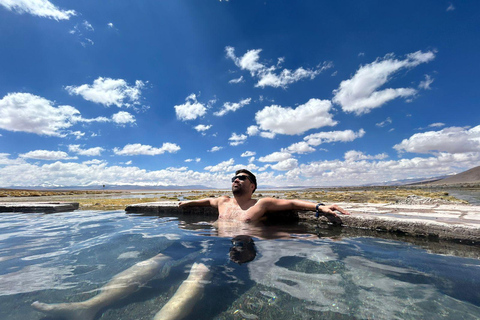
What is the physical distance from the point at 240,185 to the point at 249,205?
0.56 m

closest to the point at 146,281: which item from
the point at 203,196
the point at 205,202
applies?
the point at 205,202

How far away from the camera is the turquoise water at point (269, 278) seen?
5.98 ft

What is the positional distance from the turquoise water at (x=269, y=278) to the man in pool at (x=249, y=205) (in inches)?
31.6

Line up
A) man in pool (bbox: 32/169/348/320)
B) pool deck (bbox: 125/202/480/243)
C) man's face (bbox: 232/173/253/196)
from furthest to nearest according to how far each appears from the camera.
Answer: man's face (bbox: 232/173/253/196)
pool deck (bbox: 125/202/480/243)
man in pool (bbox: 32/169/348/320)

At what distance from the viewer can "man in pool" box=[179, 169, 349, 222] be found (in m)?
4.85

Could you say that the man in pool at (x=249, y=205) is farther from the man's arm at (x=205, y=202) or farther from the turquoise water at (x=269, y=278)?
the turquoise water at (x=269, y=278)

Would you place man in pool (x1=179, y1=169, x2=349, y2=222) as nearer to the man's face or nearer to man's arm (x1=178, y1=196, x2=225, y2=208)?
the man's face

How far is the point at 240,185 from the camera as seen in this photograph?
5414 millimetres

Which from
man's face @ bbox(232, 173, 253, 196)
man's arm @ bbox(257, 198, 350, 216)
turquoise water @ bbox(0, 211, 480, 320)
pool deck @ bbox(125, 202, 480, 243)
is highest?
man's face @ bbox(232, 173, 253, 196)

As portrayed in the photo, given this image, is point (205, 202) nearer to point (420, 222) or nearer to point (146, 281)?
point (146, 281)

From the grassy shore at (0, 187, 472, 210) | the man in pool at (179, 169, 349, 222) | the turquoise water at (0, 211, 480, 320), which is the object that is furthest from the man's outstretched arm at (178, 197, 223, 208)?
the grassy shore at (0, 187, 472, 210)

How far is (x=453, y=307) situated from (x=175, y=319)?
2329 millimetres

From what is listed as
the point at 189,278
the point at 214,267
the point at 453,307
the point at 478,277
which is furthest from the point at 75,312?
the point at 478,277

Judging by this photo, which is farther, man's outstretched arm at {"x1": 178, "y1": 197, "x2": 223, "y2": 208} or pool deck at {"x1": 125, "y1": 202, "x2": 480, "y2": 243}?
man's outstretched arm at {"x1": 178, "y1": 197, "x2": 223, "y2": 208}
